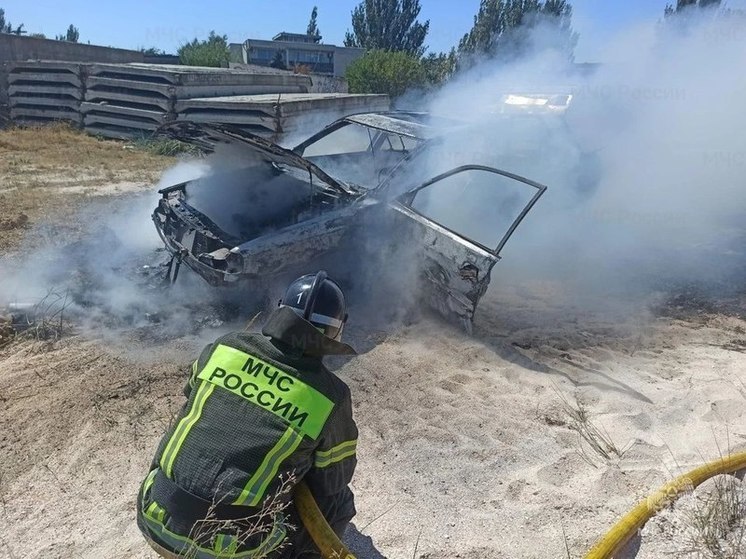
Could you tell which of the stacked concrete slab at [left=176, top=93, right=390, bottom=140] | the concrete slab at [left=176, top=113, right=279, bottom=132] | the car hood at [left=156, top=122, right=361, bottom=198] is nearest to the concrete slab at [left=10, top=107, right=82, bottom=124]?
the stacked concrete slab at [left=176, top=93, right=390, bottom=140]

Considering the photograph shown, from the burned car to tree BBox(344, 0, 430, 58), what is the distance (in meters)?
36.0

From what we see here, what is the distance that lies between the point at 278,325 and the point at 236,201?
389cm

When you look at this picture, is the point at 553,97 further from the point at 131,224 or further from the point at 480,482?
the point at 480,482

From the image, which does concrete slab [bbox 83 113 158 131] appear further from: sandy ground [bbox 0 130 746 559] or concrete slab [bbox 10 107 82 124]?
sandy ground [bbox 0 130 746 559]

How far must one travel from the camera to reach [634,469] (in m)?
3.13

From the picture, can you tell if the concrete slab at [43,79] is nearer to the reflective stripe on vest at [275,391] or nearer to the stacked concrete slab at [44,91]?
the stacked concrete slab at [44,91]

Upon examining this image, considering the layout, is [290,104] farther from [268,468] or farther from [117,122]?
[268,468]

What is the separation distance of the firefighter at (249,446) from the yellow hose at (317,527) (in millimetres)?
39

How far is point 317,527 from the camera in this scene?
197cm

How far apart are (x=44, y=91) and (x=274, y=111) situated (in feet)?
24.4

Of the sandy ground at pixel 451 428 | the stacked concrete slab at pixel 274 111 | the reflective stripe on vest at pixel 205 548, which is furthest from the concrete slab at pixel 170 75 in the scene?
the reflective stripe on vest at pixel 205 548

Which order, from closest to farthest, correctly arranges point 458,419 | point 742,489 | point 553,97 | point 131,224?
point 742,489 → point 458,419 → point 131,224 → point 553,97

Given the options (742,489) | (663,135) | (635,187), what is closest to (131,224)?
(742,489)

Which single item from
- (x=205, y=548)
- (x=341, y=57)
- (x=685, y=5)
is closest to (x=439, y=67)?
(x=685, y=5)
